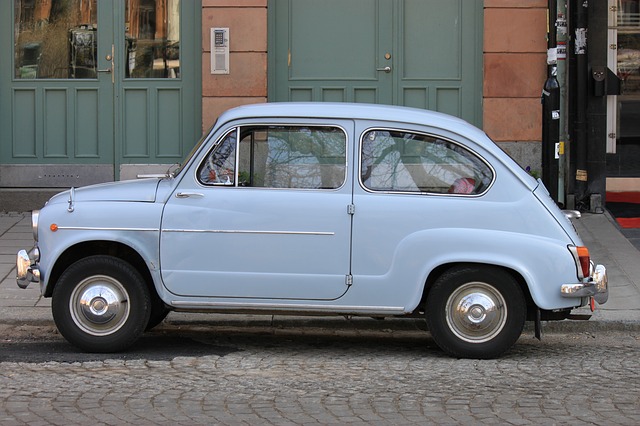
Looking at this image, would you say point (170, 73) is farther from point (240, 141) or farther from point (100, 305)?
point (100, 305)

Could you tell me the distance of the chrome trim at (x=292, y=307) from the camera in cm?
779

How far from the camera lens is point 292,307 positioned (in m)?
7.83

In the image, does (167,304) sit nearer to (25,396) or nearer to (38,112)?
(25,396)

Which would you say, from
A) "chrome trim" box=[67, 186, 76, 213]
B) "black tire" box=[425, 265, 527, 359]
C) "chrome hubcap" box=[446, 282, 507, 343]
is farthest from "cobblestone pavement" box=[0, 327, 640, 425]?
"chrome trim" box=[67, 186, 76, 213]

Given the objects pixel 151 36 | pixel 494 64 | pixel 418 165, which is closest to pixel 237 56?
pixel 151 36

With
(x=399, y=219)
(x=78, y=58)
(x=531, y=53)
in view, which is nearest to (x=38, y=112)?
(x=78, y=58)

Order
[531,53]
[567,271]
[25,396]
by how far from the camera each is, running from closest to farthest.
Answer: [25,396], [567,271], [531,53]

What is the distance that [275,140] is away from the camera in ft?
26.2

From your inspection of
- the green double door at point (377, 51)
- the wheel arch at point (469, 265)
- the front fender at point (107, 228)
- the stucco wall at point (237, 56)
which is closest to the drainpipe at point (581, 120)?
the green double door at point (377, 51)

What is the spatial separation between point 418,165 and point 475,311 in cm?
112

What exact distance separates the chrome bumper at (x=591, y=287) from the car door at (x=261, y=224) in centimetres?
155

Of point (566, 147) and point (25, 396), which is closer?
point (25, 396)

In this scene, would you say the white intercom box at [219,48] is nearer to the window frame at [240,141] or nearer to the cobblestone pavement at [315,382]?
the cobblestone pavement at [315,382]

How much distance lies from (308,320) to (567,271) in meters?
2.41
